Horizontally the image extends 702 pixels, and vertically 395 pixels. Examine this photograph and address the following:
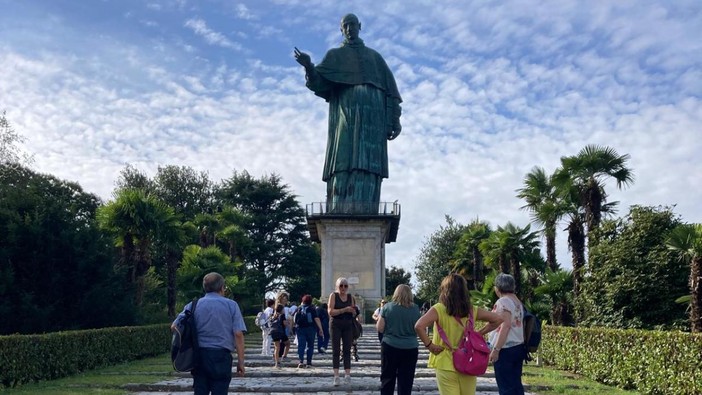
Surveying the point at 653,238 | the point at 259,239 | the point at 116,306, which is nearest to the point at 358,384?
the point at 653,238

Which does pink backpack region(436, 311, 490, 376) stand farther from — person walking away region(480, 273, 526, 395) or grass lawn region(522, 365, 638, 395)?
grass lawn region(522, 365, 638, 395)

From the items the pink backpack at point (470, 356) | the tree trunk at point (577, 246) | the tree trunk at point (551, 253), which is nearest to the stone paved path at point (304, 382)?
the pink backpack at point (470, 356)

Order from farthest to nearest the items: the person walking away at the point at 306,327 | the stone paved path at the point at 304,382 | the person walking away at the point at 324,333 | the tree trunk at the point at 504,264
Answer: the tree trunk at the point at 504,264
the person walking away at the point at 324,333
the person walking away at the point at 306,327
the stone paved path at the point at 304,382

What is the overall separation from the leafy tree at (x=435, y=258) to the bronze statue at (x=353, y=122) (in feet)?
75.5

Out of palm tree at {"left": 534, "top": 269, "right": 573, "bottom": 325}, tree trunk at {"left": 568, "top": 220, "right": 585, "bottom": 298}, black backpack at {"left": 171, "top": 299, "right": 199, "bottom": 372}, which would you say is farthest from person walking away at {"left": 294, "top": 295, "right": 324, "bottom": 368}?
palm tree at {"left": 534, "top": 269, "right": 573, "bottom": 325}

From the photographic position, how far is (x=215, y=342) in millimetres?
6695

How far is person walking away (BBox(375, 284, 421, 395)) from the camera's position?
757 centimetres

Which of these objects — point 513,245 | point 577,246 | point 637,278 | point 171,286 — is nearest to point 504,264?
point 513,245

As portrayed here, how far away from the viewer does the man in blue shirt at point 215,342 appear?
6.68m

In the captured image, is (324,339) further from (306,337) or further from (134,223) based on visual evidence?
(134,223)

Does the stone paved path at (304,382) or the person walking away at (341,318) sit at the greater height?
the person walking away at (341,318)

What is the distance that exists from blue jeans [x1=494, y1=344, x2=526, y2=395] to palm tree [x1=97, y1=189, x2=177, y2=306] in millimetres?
18831

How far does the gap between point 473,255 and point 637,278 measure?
70.1ft

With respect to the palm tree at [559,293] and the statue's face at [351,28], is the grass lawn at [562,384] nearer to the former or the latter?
the palm tree at [559,293]
